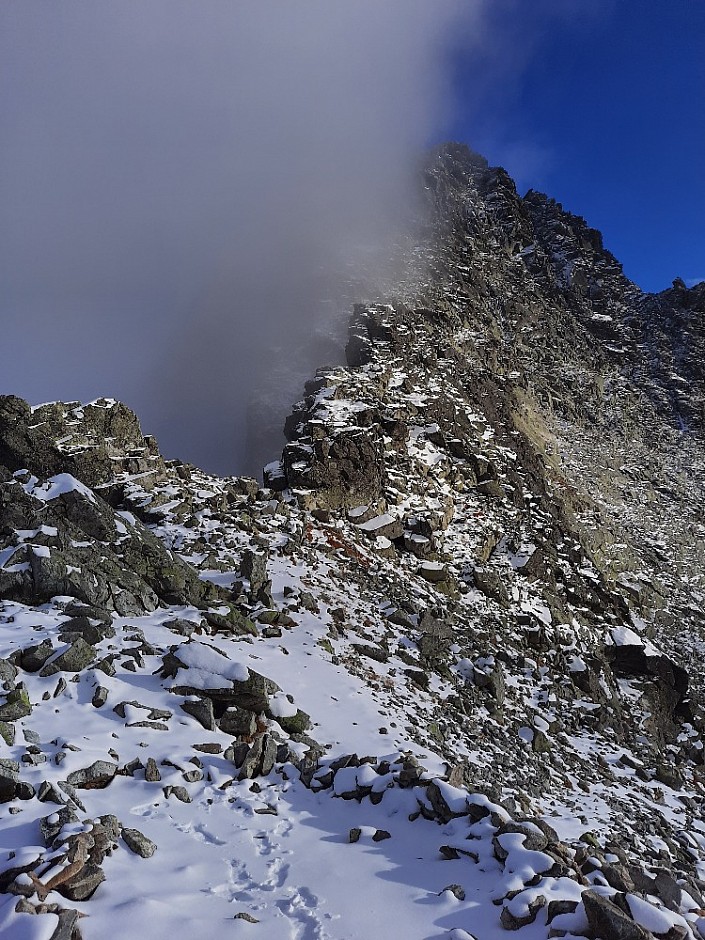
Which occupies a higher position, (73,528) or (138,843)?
(73,528)

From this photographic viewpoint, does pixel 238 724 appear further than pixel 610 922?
Yes

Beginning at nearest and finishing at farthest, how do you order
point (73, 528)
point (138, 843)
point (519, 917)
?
point (519, 917) < point (138, 843) < point (73, 528)

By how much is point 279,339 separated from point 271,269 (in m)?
17.8

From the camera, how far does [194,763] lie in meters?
7.66

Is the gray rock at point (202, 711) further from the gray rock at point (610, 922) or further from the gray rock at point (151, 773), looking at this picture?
the gray rock at point (610, 922)

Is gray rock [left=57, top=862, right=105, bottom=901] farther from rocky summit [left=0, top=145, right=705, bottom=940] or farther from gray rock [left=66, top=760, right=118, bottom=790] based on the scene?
gray rock [left=66, top=760, right=118, bottom=790]

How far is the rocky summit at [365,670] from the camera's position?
17.9 ft

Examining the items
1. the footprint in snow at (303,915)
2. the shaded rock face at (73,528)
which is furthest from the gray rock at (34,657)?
the footprint in snow at (303,915)

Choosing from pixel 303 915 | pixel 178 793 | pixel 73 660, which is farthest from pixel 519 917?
pixel 73 660

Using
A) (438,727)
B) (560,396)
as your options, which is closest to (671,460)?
(560,396)

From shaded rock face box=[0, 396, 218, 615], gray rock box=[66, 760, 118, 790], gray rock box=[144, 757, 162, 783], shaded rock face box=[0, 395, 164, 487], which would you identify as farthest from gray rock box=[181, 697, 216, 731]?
shaded rock face box=[0, 395, 164, 487]

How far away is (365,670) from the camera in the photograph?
14906 mm

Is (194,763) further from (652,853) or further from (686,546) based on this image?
(686,546)

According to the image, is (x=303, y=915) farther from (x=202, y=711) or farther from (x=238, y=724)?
(x=202, y=711)
